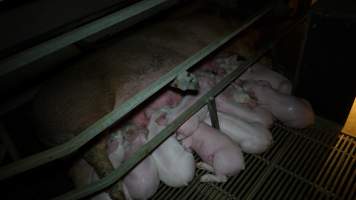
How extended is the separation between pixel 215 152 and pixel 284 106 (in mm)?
811

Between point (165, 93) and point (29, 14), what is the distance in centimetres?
158

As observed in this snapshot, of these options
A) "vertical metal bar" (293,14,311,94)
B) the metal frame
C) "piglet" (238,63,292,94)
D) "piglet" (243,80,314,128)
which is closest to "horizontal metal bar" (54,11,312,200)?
the metal frame

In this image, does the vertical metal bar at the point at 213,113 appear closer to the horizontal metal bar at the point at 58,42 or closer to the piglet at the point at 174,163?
the piglet at the point at 174,163

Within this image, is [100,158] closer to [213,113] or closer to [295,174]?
[213,113]

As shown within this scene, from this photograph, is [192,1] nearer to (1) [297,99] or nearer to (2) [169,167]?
(1) [297,99]

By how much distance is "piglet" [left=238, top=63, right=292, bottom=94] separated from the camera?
9.36 feet

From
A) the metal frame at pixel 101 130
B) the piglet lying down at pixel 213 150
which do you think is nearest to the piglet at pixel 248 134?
the piglet lying down at pixel 213 150

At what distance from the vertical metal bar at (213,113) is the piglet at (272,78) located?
822mm

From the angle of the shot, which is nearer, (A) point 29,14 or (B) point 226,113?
(B) point 226,113

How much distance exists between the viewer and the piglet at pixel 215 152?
7.17ft

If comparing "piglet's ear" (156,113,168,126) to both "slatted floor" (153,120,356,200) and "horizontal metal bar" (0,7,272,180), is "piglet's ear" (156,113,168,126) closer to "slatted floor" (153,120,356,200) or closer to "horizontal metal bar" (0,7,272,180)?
"slatted floor" (153,120,356,200)

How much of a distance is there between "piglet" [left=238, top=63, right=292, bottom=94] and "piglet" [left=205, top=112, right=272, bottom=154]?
0.60 m

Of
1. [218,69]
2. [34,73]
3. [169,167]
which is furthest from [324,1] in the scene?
[34,73]

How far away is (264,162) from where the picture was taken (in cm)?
247
